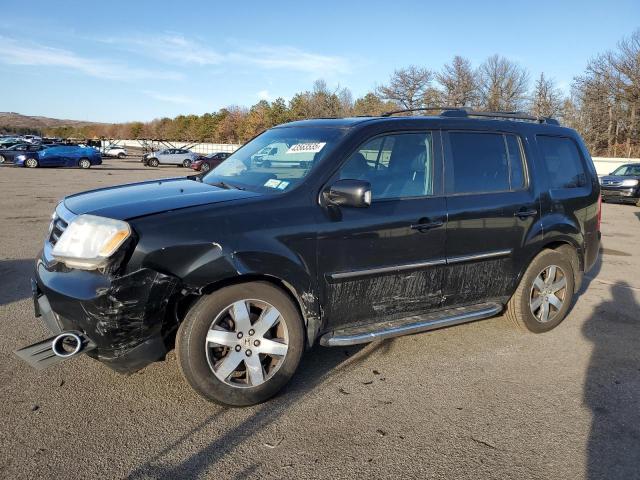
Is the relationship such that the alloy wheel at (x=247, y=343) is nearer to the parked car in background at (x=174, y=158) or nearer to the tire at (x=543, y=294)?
the tire at (x=543, y=294)

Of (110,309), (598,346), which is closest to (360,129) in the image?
(110,309)

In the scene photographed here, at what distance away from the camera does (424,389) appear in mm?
3676

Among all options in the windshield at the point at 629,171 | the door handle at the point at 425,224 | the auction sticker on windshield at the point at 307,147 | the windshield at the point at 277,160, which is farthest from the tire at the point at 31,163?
the door handle at the point at 425,224

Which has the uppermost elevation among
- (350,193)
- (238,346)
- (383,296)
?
(350,193)

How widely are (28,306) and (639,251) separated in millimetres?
9826

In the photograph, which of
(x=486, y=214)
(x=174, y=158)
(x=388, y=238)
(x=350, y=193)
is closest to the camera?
(x=350, y=193)

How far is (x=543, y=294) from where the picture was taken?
488 centimetres

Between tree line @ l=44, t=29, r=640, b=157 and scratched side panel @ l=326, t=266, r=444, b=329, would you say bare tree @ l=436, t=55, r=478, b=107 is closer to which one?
tree line @ l=44, t=29, r=640, b=157

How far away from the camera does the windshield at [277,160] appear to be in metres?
3.74

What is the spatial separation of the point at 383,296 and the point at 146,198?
1796 mm

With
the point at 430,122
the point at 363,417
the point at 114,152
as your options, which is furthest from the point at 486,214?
the point at 114,152

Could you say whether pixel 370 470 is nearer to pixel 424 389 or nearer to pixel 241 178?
pixel 424 389

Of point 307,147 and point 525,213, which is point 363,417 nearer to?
point 307,147

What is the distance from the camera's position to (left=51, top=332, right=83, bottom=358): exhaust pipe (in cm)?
297
